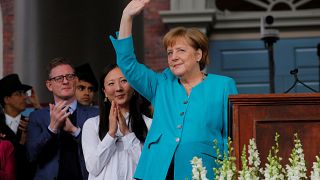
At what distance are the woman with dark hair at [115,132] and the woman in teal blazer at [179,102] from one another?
1.47 ft

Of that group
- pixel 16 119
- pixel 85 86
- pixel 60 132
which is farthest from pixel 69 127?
pixel 16 119

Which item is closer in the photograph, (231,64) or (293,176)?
(293,176)

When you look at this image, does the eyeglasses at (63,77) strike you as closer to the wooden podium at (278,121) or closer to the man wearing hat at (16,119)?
the man wearing hat at (16,119)

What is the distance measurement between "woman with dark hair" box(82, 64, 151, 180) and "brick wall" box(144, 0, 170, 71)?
5.18m

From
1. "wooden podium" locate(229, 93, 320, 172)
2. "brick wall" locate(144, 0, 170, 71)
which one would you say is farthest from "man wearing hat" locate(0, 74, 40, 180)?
"brick wall" locate(144, 0, 170, 71)

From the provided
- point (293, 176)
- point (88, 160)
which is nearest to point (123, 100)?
point (88, 160)

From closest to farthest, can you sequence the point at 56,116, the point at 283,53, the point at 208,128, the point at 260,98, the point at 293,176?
the point at 293,176
the point at 260,98
the point at 208,128
the point at 56,116
the point at 283,53

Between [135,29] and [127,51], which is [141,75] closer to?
[127,51]

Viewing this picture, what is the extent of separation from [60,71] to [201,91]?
1.81 metres

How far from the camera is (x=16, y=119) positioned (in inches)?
305

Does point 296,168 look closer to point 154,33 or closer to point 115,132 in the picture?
point 115,132

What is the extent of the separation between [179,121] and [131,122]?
75 centimetres

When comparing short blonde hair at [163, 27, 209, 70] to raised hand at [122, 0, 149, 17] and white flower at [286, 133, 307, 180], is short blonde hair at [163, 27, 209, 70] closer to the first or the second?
raised hand at [122, 0, 149, 17]

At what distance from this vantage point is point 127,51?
503 centimetres
